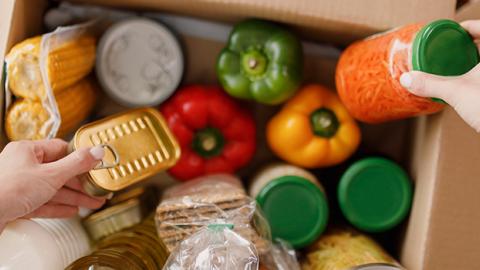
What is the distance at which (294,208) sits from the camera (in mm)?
1119

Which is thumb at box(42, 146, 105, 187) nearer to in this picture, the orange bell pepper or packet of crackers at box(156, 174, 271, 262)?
packet of crackers at box(156, 174, 271, 262)

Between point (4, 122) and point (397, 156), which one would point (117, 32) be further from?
point (397, 156)

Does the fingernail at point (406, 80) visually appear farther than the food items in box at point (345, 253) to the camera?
No

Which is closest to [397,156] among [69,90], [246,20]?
[246,20]

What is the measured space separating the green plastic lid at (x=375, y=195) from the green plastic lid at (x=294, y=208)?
0.20 ft

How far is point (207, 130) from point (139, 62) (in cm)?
22

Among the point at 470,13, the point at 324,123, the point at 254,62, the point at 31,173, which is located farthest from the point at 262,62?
the point at 31,173

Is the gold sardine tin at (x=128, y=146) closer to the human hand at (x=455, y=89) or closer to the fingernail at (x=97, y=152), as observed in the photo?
the fingernail at (x=97, y=152)

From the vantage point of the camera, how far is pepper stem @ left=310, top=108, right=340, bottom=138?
118 centimetres

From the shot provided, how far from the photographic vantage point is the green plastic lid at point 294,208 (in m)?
1.11

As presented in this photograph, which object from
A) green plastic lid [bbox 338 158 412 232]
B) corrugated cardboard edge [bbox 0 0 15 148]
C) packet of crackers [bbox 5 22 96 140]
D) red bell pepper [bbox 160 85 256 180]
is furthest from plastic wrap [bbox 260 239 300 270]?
corrugated cardboard edge [bbox 0 0 15 148]

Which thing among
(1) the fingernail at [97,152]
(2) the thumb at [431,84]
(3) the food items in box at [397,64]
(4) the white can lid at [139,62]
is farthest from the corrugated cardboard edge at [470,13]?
(1) the fingernail at [97,152]

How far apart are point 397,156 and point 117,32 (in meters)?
0.75

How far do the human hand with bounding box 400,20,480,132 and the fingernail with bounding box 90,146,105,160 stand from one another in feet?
1.69
